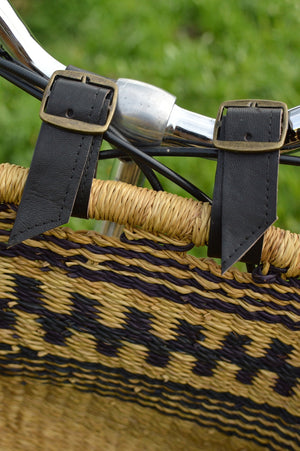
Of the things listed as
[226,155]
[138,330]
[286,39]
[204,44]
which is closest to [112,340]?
[138,330]

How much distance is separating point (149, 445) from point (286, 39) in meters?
1.37

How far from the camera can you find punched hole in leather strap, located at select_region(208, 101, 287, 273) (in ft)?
1.50

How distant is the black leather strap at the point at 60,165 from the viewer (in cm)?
47

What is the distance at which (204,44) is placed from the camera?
1599 millimetres

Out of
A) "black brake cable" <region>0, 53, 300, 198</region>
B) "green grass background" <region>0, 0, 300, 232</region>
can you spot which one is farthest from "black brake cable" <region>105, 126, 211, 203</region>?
"green grass background" <region>0, 0, 300, 232</region>

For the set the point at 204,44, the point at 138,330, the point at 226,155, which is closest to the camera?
the point at 226,155

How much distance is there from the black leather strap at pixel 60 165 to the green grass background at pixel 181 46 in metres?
0.87

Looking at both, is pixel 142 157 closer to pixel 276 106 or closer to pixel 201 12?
pixel 276 106

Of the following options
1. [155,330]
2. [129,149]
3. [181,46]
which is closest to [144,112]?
[129,149]

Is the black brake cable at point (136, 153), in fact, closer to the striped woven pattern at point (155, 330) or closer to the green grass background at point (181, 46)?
the striped woven pattern at point (155, 330)

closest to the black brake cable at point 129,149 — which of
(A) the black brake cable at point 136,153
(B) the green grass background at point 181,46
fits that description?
(A) the black brake cable at point 136,153

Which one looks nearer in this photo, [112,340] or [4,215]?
[4,215]

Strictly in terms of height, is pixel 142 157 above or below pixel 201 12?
below

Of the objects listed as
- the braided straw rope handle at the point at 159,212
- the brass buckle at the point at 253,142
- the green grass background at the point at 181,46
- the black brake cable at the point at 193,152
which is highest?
the green grass background at the point at 181,46
